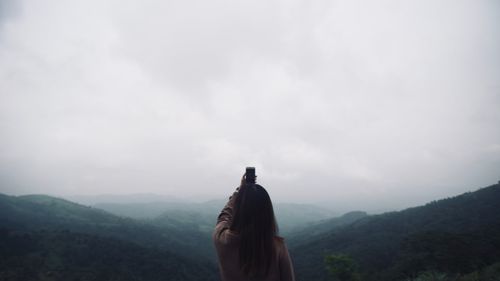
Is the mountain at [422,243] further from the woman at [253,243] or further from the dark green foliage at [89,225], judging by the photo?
the dark green foliage at [89,225]

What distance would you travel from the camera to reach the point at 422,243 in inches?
2248

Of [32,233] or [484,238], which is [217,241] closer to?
[484,238]

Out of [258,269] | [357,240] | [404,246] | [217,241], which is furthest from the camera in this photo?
[357,240]

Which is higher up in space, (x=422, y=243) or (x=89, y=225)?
(x=89, y=225)

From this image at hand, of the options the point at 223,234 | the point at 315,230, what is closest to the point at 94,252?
the point at 223,234

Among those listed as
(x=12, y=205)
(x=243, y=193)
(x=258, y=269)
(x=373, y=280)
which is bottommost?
(x=373, y=280)

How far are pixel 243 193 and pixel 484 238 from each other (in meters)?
68.2

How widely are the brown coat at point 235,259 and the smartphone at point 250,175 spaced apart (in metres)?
0.35

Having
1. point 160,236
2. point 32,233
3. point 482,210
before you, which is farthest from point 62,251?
point 482,210

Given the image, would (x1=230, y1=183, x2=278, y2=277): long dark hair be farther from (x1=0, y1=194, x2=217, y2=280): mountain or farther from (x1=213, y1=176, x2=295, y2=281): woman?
(x1=0, y1=194, x2=217, y2=280): mountain

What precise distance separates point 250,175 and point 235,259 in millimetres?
616

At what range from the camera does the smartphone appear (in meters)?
2.21

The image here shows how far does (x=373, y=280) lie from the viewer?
54281mm

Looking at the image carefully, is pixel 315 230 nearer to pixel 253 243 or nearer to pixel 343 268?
pixel 343 268
